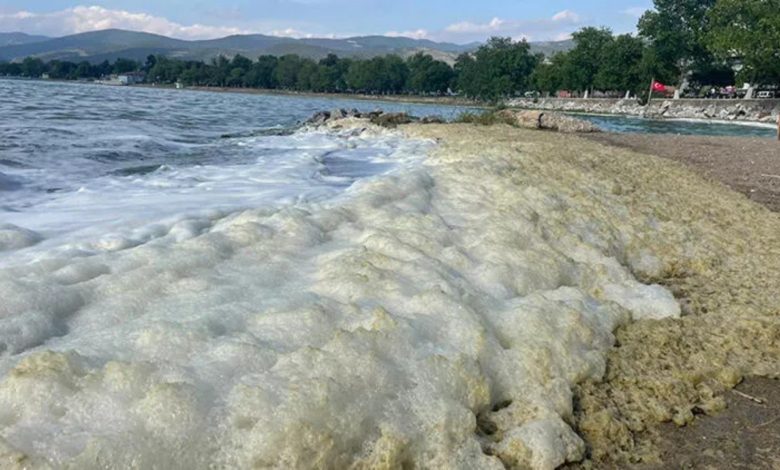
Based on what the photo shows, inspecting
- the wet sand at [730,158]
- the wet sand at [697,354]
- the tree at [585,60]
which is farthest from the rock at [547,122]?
the tree at [585,60]

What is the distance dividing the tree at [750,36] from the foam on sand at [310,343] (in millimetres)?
68121

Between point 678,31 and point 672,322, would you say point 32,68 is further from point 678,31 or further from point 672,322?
point 672,322

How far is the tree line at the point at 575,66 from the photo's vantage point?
66750 millimetres

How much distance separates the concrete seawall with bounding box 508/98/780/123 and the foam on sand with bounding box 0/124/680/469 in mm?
54660

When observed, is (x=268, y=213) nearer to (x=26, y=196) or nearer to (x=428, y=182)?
(x=428, y=182)

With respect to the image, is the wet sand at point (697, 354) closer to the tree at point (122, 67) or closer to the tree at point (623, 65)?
the tree at point (623, 65)

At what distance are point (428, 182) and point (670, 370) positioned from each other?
13.6 ft

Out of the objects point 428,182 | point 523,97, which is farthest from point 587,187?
point 523,97

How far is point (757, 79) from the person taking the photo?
220ft

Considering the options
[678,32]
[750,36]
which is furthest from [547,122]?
[678,32]

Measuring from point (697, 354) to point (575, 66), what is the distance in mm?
99344

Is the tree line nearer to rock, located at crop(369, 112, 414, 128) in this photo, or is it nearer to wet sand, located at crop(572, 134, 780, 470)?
rock, located at crop(369, 112, 414, 128)

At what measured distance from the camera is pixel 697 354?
377 centimetres

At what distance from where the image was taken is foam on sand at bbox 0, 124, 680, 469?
236 centimetres
